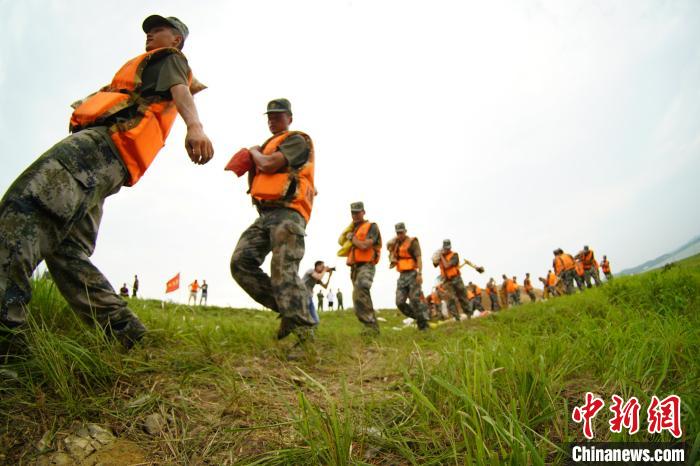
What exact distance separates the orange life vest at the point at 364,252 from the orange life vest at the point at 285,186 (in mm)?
3415

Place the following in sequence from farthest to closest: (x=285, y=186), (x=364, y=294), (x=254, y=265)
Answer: (x=364, y=294) < (x=254, y=265) < (x=285, y=186)

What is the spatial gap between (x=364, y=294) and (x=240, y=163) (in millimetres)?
3848

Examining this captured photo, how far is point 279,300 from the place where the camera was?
3205mm

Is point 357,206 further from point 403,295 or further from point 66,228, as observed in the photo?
point 66,228

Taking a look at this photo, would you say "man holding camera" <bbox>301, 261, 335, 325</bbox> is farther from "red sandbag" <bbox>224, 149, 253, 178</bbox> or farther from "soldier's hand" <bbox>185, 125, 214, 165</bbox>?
"soldier's hand" <bbox>185, 125, 214, 165</bbox>

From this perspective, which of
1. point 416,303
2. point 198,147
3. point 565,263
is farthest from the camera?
point 565,263

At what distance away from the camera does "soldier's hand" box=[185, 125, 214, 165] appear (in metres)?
2.22

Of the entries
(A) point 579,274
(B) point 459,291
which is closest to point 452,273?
(B) point 459,291

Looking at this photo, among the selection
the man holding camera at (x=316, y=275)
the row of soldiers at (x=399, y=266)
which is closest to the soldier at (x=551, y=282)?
the row of soldiers at (x=399, y=266)

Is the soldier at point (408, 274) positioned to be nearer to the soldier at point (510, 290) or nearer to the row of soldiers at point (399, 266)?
the row of soldiers at point (399, 266)

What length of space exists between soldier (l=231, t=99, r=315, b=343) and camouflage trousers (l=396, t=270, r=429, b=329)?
16.3 ft

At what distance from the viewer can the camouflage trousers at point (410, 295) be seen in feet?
26.1

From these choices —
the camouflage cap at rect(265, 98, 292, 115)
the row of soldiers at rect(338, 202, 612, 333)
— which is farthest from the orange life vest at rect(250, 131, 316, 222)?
the row of soldiers at rect(338, 202, 612, 333)

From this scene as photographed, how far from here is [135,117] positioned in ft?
7.54
